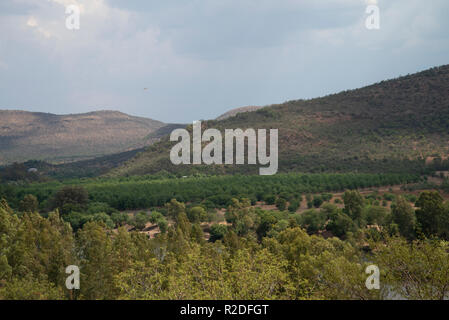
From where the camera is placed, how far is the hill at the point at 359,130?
100812mm

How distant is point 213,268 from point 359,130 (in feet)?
323

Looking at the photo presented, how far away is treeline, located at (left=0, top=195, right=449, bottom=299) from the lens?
2134cm

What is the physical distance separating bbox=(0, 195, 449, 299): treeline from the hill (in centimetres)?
6031

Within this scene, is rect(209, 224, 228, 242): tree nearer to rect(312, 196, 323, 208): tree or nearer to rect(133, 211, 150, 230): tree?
A: rect(133, 211, 150, 230): tree

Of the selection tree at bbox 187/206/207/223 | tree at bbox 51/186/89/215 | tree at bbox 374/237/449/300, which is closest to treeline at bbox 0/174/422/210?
tree at bbox 51/186/89/215

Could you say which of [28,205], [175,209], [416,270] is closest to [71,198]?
[28,205]

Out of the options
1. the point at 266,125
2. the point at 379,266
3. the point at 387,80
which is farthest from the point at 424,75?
the point at 379,266

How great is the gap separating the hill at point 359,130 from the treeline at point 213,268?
6031 cm

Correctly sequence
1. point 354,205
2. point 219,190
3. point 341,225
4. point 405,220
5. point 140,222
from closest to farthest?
1. point 405,220
2. point 341,225
3. point 354,205
4. point 140,222
5. point 219,190

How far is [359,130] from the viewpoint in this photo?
118 meters

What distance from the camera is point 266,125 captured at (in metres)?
129

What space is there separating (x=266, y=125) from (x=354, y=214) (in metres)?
74.8

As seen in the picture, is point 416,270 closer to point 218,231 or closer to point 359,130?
point 218,231
